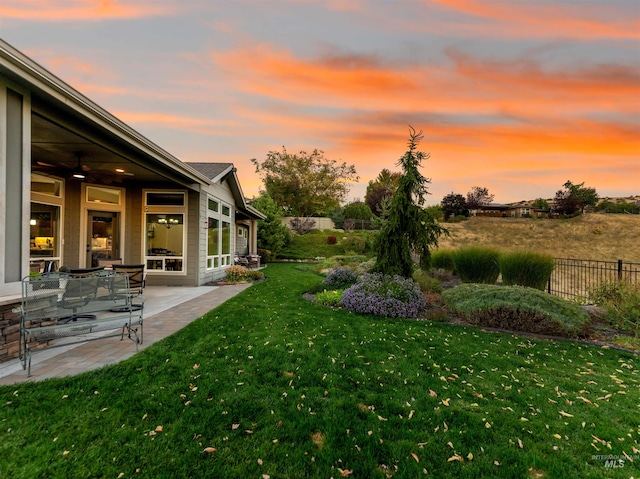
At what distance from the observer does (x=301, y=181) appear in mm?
35125

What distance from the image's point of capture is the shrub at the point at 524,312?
5020mm

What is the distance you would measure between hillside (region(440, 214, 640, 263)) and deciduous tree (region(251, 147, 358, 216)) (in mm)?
16018

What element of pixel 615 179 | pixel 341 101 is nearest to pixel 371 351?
pixel 341 101

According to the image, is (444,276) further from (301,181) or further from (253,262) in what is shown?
(301,181)

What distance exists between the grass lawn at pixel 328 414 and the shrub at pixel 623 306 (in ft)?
5.24

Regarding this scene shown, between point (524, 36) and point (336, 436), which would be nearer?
point (336, 436)

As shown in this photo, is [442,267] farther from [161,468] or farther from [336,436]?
[161,468]

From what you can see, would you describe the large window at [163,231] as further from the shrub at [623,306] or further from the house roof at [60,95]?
the shrub at [623,306]

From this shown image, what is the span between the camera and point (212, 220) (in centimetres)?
1090

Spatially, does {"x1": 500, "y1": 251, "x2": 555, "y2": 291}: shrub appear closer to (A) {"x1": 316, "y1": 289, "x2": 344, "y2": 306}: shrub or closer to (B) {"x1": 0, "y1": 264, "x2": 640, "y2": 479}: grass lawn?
(B) {"x1": 0, "y1": 264, "x2": 640, "y2": 479}: grass lawn

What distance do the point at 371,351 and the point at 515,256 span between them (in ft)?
22.6

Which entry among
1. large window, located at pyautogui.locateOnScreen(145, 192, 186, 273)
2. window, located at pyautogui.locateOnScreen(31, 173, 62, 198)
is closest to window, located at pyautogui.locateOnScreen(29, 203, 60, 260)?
window, located at pyautogui.locateOnScreen(31, 173, 62, 198)

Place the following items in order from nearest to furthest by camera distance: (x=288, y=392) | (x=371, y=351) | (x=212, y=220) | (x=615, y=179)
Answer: (x=288, y=392) → (x=371, y=351) → (x=212, y=220) → (x=615, y=179)

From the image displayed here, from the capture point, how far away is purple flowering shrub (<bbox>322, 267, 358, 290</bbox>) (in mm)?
8322
